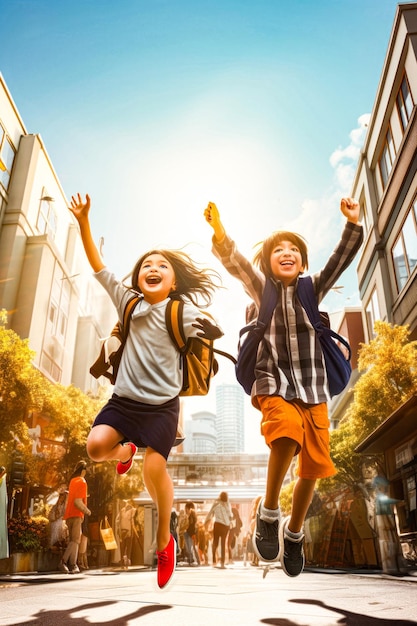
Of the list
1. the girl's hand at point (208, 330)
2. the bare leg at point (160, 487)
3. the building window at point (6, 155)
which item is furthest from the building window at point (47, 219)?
the bare leg at point (160, 487)

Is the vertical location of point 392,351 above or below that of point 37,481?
above

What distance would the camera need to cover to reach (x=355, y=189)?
20875mm

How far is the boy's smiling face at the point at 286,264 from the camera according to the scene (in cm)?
363

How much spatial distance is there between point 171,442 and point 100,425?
46 centimetres

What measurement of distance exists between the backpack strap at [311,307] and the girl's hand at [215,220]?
63 centimetres

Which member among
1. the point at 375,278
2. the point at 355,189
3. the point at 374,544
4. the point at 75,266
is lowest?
the point at 374,544

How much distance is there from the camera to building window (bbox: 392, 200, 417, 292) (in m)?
15.2

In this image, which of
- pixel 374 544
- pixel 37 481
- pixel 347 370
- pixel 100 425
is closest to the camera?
pixel 100 425

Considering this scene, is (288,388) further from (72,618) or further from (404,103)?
(404,103)

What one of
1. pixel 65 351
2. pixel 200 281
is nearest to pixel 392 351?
pixel 200 281

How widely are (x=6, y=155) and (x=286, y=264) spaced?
23.5 metres

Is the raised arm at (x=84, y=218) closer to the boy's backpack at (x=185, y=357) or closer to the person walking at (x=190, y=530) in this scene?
the boy's backpack at (x=185, y=357)

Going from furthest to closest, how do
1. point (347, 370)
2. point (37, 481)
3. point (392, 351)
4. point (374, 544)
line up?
point (37, 481) → point (374, 544) → point (392, 351) → point (347, 370)

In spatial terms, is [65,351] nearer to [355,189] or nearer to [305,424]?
[355,189]
